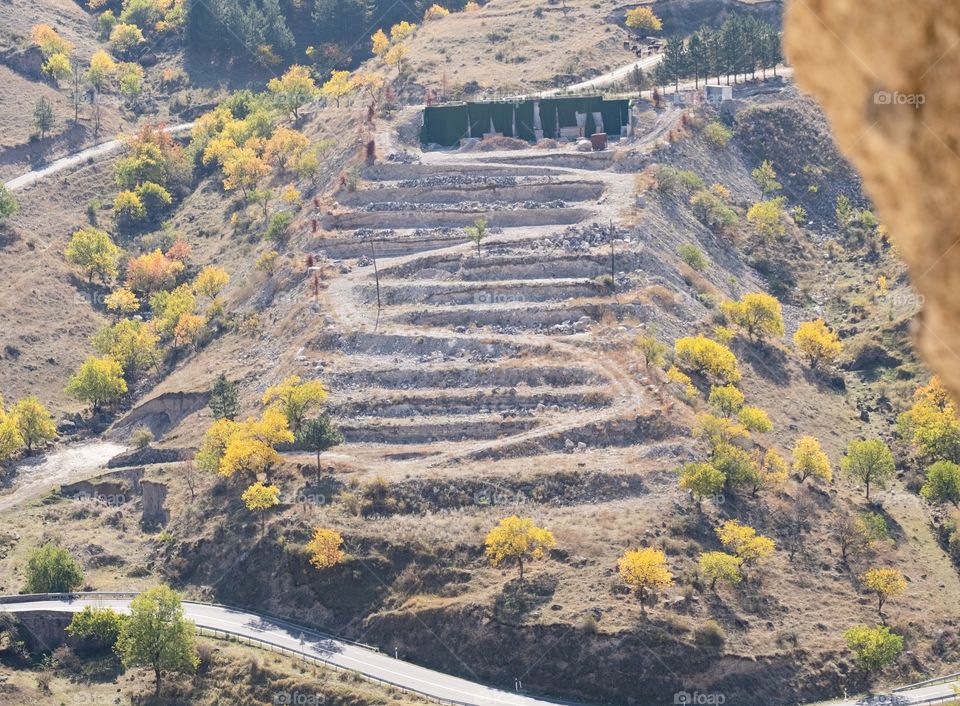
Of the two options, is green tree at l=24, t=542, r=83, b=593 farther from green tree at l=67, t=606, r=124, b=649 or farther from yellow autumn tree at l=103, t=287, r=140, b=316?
yellow autumn tree at l=103, t=287, r=140, b=316

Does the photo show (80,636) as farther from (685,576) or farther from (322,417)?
(685,576)

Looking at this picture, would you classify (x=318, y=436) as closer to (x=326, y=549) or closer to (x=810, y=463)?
(x=326, y=549)

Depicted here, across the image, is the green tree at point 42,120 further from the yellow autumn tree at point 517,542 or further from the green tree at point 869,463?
the green tree at point 869,463

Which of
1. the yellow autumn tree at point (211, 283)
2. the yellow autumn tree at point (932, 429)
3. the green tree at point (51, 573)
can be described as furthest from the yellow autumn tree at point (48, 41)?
the yellow autumn tree at point (932, 429)

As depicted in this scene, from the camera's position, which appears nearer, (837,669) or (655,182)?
(837,669)

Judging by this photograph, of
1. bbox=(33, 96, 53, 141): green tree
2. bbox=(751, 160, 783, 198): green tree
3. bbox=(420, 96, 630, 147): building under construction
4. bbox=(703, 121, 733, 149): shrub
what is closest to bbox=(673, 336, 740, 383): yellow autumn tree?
bbox=(420, 96, 630, 147): building under construction

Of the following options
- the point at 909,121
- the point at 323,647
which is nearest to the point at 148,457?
the point at 323,647

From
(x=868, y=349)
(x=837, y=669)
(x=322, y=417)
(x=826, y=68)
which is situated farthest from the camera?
(x=868, y=349)

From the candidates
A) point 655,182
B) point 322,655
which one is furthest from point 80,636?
point 655,182
